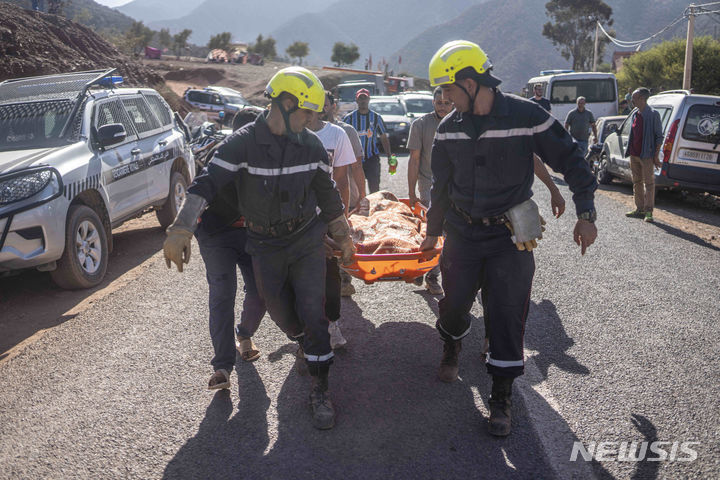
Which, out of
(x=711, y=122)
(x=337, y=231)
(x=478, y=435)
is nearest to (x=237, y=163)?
(x=337, y=231)

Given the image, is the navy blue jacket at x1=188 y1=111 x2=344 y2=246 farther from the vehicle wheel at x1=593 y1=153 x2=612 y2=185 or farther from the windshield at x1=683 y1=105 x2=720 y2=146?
the vehicle wheel at x1=593 y1=153 x2=612 y2=185

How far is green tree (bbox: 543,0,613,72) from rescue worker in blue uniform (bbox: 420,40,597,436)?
236 feet

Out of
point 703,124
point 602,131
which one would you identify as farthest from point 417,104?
point 703,124

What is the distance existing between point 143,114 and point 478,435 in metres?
7.07

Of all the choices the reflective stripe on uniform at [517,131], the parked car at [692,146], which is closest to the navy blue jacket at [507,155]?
the reflective stripe on uniform at [517,131]

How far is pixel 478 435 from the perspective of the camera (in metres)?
3.40

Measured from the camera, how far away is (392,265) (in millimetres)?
4582

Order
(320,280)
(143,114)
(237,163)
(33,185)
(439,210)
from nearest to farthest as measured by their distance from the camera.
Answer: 1. (237,163)
2. (320,280)
3. (439,210)
4. (33,185)
5. (143,114)

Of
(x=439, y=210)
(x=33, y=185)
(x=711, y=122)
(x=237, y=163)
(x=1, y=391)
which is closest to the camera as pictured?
(x=237, y=163)

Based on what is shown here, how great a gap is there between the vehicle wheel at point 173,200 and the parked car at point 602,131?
9.77 metres

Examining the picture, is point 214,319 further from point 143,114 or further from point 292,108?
point 143,114

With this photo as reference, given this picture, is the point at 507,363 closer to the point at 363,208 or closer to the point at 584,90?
the point at 363,208

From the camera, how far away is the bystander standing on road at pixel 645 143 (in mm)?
9523

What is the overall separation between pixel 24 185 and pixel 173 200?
3.23 meters
